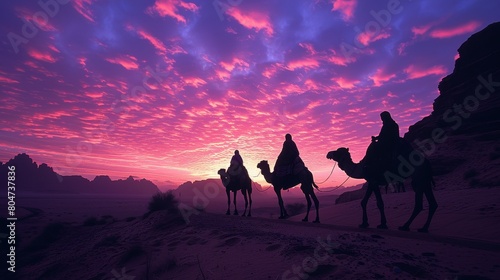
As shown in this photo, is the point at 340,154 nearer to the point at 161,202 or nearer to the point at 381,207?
the point at 381,207

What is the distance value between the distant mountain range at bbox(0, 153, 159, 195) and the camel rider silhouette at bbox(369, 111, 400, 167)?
151 metres

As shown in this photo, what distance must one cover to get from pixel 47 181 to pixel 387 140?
182m

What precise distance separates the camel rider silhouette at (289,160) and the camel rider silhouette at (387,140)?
13.0 feet

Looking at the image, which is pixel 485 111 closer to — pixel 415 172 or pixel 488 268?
pixel 415 172

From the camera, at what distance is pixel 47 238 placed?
16.5 metres

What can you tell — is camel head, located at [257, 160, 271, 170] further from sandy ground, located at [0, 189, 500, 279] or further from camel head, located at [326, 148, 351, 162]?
sandy ground, located at [0, 189, 500, 279]

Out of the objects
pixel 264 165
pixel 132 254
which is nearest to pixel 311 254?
pixel 132 254

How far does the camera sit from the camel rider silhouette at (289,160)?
1267 cm

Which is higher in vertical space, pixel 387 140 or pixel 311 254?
pixel 387 140

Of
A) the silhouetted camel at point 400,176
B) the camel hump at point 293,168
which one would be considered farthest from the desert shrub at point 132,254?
the silhouetted camel at point 400,176

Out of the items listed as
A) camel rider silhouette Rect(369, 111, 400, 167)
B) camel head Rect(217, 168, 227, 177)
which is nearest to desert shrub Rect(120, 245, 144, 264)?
camel rider silhouette Rect(369, 111, 400, 167)

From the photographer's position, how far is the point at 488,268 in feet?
14.2

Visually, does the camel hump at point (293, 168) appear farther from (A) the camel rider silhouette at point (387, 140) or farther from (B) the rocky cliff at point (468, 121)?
(B) the rocky cliff at point (468, 121)

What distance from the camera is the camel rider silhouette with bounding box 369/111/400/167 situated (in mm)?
9039
